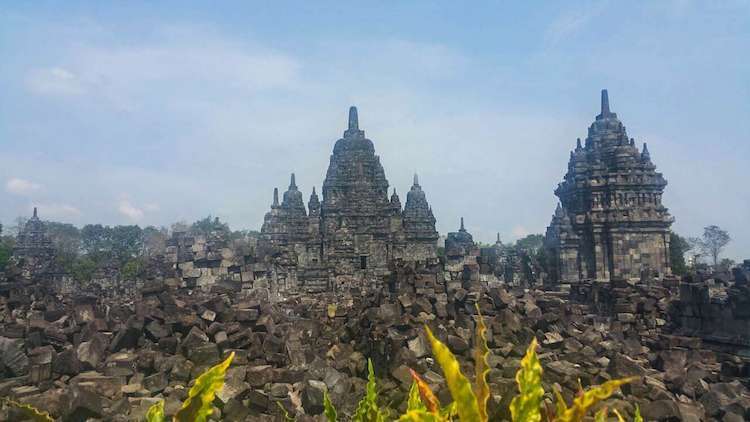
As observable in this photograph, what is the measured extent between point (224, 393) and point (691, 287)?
1184cm

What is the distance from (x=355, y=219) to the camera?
31234 mm

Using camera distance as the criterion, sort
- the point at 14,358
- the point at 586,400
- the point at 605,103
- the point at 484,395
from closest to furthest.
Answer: the point at 586,400
the point at 484,395
the point at 14,358
the point at 605,103

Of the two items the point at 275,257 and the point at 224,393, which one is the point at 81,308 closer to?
the point at 224,393

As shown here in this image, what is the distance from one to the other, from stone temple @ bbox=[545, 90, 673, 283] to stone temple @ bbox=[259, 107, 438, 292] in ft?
31.4

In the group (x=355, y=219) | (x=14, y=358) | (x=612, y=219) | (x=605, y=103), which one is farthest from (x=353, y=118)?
(x=14, y=358)

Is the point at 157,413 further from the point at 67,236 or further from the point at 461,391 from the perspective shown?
the point at 67,236

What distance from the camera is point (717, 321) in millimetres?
12508

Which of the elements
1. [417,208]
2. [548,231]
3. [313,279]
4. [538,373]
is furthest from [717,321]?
[417,208]

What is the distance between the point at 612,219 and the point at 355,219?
14912mm

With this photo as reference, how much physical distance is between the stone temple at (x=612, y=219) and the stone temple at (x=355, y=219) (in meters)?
9.58

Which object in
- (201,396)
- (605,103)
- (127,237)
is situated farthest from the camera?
(127,237)

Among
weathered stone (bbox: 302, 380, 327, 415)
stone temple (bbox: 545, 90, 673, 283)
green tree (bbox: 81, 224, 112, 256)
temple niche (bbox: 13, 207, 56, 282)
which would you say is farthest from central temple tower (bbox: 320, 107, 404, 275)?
green tree (bbox: 81, 224, 112, 256)

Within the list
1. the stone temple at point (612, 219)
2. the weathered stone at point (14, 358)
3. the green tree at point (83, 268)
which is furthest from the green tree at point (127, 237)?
the weathered stone at point (14, 358)

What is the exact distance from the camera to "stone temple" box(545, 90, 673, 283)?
19781 mm
